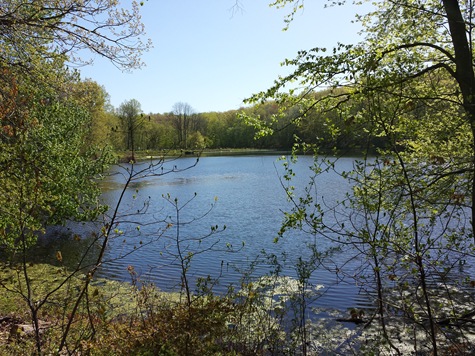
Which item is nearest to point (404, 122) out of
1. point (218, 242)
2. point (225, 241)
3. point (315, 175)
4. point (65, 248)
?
point (315, 175)

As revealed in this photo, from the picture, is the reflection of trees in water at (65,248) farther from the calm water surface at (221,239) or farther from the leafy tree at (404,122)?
the leafy tree at (404,122)

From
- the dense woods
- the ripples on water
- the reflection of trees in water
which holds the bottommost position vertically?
the reflection of trees in water

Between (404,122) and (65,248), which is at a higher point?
(404,122)

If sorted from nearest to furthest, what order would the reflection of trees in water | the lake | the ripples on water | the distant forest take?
the distant forest < the lake < the ripples on water < the reflection of trees in water

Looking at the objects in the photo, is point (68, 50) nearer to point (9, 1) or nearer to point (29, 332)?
point (9, 1)

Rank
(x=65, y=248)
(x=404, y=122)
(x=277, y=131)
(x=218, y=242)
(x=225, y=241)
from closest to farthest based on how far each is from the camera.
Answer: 1. (x=404, y=122)
2. (x=277, y=131)
3. (x=218, y=242)
4. (x=225, y=241)
5. (x=65, y=248)

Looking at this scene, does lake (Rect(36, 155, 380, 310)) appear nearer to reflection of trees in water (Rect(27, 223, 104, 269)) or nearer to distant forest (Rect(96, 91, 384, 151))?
reflection of trees in water (Rect(27, 223, 104, 269))

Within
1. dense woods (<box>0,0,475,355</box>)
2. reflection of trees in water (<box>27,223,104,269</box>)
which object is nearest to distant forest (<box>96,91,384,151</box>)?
dense woods (<box>0,0,475,355</box>)

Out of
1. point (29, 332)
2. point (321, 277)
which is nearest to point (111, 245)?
point (321, 277)

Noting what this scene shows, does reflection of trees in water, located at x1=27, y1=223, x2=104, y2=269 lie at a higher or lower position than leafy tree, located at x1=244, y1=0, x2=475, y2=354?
lower

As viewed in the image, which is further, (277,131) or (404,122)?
(277,131)

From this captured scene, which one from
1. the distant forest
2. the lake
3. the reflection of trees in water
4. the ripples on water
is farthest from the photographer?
the reflection of trees in water

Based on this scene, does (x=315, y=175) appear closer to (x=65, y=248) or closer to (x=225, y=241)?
(x=225, y=241)

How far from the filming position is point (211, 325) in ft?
14.2
